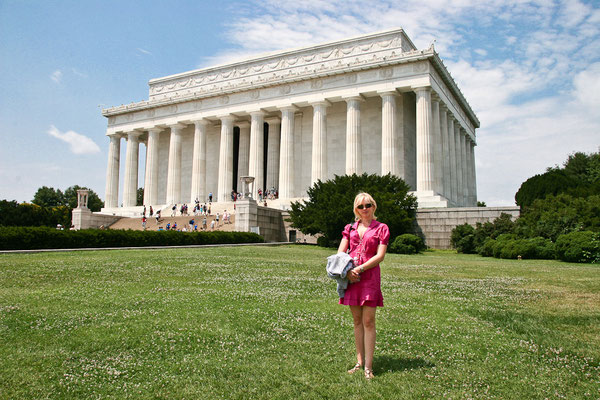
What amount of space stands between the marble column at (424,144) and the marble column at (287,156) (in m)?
14.4

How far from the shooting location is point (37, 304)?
349 inches

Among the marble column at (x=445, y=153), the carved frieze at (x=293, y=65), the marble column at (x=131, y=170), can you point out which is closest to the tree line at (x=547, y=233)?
the marble column at (x=445, y=153)

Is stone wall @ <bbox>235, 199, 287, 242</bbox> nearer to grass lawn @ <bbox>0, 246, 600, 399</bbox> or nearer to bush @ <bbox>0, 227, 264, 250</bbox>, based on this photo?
bush @ <bbox>0, 227, 264, 250</bbox>

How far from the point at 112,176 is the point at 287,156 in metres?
26.9

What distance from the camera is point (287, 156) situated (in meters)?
52.9

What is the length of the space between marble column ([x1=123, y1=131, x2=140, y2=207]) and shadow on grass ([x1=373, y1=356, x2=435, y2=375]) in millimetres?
60083

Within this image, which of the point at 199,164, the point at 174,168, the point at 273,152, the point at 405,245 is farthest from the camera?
the point at 174,168

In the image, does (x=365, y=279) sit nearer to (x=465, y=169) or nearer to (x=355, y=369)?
(x=355, y=369)

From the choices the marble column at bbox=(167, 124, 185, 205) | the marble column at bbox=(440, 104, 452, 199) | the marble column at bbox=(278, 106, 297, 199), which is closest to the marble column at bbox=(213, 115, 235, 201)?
the marble column at bbox=(167, 124, 185, 205)

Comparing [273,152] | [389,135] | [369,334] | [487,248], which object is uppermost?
[273,152]

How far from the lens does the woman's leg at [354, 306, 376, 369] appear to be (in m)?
5.71

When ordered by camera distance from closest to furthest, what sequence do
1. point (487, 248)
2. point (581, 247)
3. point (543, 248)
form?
1. point (581, 247)
2. point (543, 248)
3. point (487, 248)

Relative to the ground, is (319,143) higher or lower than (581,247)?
higher

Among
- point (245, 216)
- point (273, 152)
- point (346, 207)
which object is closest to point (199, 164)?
point (273, 152)
